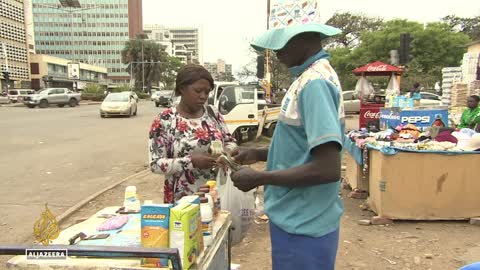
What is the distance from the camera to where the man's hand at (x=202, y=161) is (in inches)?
105

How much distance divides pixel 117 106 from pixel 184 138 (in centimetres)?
2119

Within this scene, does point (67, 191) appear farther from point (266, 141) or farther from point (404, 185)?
point (266, 141)

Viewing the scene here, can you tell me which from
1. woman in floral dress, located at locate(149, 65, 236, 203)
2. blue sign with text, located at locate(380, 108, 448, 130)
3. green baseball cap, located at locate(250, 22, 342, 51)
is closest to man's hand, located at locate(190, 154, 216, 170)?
woman in floral dress, located at locate(149, 65, 236, 203)

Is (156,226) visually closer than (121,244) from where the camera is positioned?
Yes

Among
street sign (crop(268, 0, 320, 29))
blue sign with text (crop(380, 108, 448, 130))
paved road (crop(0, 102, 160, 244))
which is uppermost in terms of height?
street sign (crop(268, 0, 320, 29))

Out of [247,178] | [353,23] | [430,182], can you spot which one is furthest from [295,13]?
[353,23]

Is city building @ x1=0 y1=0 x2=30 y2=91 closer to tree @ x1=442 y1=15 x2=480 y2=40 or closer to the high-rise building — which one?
tree @ x1=442 y1=15 x2=480 y2=40

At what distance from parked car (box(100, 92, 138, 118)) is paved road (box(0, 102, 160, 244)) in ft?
19.1

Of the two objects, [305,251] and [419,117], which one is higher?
[419,117]

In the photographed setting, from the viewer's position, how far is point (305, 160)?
176cm

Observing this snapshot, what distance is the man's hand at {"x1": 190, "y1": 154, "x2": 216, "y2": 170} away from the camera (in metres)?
2.67

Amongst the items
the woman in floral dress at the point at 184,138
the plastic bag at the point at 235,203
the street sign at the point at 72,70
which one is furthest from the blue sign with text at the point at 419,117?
the street sign at the point at 72,70

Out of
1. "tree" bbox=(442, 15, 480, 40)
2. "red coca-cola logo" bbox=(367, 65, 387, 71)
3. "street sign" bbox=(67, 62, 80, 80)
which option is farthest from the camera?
"street sign" bbox=(67, 62, 80, 80)

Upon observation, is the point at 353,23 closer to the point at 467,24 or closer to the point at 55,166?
the point at 467,24
